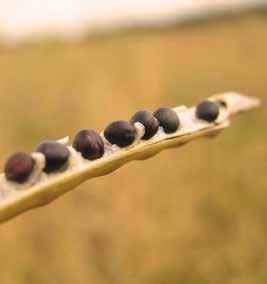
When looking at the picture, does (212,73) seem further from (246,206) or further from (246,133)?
(246,206)

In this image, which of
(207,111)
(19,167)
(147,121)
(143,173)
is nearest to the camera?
(19,167)

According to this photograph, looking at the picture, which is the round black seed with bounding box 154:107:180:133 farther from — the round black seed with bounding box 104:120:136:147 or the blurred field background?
the blurred field background

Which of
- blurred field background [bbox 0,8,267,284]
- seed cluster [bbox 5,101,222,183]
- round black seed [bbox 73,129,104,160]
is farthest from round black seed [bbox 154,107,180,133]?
blurred field background [bbox 0,8,267,284]

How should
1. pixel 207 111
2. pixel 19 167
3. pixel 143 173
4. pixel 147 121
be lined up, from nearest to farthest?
pixel 19 167 < pixel 147 121 < pixel 207 111 < pixel 143 173

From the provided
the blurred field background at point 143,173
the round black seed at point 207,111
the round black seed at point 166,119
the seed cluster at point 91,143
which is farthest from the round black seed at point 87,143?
the blurred field background at point 143,173

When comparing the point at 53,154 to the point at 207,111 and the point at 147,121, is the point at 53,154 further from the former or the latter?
the point at 207,111

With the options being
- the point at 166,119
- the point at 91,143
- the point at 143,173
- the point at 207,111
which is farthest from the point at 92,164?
the point at 143,173
